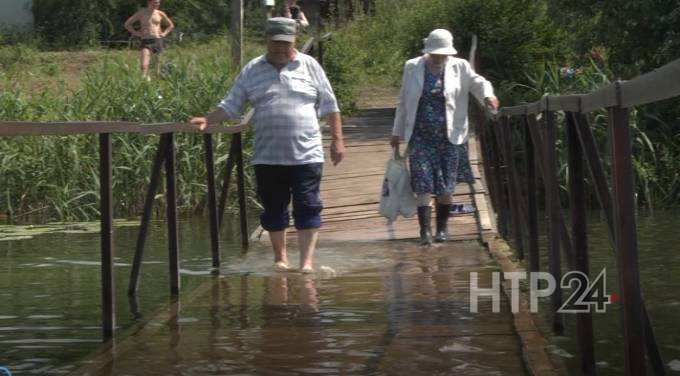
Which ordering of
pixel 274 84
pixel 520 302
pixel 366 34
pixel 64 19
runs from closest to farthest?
pixel 520 302 < pixel 274 84 < pixel 366 34 < pixel 64 19

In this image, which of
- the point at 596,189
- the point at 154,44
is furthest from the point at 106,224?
the point at 154,44

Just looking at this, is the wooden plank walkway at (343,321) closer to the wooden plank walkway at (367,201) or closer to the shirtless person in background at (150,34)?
the wooden plank walkway at (367,201)

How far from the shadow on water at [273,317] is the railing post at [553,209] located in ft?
0.79

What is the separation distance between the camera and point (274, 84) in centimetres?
853

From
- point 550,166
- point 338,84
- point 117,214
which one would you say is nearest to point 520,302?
point 550,166

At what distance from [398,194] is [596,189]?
574cm

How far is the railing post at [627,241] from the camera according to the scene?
3.94m

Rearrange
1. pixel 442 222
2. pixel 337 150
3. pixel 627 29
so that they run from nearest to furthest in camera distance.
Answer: pixel 337 150 → pixel 442 222 → pixel 627 29

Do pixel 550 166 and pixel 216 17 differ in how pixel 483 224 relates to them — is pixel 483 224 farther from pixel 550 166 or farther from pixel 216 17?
pixel 216 17

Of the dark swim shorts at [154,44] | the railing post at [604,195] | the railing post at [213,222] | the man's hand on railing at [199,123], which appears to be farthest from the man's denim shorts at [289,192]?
the dark swim shorts at [154,44]

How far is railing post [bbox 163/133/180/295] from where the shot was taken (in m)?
8.12

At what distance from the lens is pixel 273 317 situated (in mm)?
7074

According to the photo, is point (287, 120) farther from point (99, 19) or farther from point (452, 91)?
point (99, 19)

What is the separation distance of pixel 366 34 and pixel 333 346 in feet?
63.1
